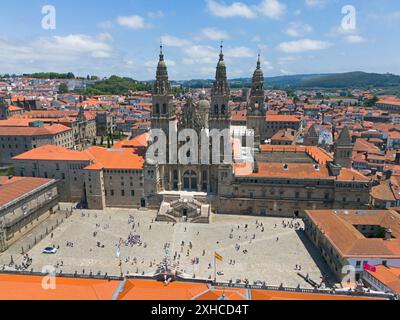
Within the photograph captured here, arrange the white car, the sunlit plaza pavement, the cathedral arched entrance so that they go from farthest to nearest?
the cathedral arched entrance
the white car
the sunlit plaza pavement

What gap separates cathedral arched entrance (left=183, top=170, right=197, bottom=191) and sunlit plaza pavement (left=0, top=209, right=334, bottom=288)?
10.4 meters

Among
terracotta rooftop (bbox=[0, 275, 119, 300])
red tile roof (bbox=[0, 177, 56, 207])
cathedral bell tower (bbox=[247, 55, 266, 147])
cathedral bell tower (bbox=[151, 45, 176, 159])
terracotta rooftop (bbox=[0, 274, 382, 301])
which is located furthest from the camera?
cathedral bell tower (bbox=[247, 55, 266, 147])

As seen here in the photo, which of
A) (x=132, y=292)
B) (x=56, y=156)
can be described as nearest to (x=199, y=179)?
(x=56, y=156)

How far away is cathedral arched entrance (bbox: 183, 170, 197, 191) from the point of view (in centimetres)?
7938

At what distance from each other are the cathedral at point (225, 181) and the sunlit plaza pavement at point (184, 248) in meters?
3.39

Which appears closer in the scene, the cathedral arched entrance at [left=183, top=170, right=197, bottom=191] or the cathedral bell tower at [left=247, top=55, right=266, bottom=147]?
the cathedral arched entrance at [left=183, top=170, right=197, bottom=191]

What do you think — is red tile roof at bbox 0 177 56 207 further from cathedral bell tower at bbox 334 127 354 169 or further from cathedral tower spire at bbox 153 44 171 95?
cathedral bell tower at bbox 334 127 354 169

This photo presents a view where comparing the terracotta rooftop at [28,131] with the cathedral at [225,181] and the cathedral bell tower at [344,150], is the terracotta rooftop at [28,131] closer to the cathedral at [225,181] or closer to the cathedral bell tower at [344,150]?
the cathedral at [225,181]

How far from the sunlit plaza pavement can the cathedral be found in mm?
3393

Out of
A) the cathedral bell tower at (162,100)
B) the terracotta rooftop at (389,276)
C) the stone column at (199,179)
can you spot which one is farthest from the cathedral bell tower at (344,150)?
the cathedral bell tower at (162,100)

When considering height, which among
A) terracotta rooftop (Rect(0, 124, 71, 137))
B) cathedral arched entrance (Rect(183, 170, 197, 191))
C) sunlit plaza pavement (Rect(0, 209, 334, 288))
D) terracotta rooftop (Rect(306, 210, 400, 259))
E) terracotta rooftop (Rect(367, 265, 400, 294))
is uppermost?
terracotta rooftop (Rect(0, 124, 71, 137))

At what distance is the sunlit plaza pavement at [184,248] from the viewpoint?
52500mm

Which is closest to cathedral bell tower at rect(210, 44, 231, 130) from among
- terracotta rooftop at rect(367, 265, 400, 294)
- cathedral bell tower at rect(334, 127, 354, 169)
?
cathedral bell tower at rect(334, 127, 354, 169)

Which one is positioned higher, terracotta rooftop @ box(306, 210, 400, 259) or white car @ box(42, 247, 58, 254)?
terracotta rooftop @ box(306, 210, 400, 259)
